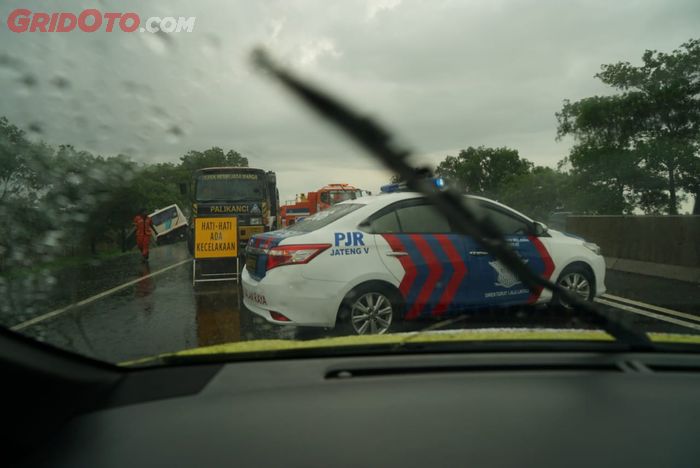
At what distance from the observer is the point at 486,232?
193 centimetres

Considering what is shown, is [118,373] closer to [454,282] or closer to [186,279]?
[454,282]

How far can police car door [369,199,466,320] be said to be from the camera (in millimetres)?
4750

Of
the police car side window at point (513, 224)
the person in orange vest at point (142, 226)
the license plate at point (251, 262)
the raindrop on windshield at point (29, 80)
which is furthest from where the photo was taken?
the license plate at point (251, 262)

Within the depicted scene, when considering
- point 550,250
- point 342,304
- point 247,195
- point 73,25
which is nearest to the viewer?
point 73,25

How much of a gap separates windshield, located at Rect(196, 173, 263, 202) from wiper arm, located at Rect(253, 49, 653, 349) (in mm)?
10890

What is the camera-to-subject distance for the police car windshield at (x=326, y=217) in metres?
5.35

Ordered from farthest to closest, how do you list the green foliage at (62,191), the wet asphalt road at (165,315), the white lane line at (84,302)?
1. the wet asphalt road at (165,315)
2. the white lane line at (84,302)
3. the green foliage at (62,191)

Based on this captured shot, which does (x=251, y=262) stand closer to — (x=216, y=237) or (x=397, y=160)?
(x=397, y=160)

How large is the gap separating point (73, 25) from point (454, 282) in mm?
3609

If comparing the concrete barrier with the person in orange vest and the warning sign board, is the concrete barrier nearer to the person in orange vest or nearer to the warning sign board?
the warning sign board

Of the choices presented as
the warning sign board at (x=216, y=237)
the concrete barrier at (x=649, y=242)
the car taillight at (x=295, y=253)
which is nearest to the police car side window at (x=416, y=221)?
the car taillight at (x=295, y=253)

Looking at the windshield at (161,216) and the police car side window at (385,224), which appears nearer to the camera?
the police car side window at (385,224)

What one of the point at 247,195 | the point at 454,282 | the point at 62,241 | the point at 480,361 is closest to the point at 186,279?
the point at 247,195

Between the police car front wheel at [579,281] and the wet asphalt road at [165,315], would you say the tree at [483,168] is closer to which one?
the wet asphalt road at [165,315]
